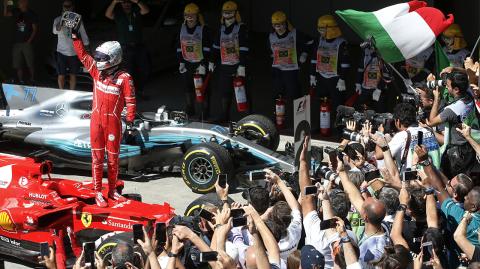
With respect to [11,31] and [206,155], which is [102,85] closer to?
[206,155]

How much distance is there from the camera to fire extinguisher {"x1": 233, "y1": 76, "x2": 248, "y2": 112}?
15.5 metres

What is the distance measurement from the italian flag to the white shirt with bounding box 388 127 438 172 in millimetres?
2522

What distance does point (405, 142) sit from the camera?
→ 984 centimetres

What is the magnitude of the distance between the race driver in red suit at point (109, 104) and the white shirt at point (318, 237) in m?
3.21

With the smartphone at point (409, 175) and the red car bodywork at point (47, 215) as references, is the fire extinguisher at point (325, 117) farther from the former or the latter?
the smartphone at point (409, 175)

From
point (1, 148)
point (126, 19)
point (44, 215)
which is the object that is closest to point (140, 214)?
point (44, 215)

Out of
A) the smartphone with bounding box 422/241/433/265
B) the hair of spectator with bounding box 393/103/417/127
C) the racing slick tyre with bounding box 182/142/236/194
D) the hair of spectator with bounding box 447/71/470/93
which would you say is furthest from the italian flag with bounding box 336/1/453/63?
the smartphone with bounding box 422/241/433/265

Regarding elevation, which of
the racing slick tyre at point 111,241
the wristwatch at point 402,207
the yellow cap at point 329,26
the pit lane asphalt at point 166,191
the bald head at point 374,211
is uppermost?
the yellow cap at point 329,26

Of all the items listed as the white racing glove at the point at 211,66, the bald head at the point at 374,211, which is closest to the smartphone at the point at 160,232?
the bald head at the point at 374,211

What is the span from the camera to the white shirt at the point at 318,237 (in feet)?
24.8

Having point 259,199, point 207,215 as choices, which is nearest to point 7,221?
point 207,215

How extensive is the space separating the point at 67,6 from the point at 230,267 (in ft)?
36.3

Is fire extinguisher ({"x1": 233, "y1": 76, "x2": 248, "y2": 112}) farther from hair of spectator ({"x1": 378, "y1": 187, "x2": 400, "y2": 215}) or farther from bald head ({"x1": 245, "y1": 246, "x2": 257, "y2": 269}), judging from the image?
bald head ({"x1": 245, "y1": 246, "x2": 257, "y2": 269})

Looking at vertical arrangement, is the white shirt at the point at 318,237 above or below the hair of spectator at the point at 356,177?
below
